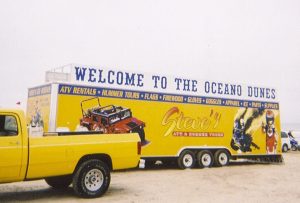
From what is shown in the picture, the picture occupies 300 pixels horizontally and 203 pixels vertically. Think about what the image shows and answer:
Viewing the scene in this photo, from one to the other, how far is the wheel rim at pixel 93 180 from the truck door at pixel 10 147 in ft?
5.73

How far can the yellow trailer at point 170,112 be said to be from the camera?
1503 centimetres

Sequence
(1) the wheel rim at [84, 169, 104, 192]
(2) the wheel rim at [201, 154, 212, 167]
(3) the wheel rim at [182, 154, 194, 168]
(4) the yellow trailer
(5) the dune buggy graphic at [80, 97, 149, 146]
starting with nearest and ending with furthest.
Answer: (1) the wheel rim at [84, 169, 104, 192], (4) the yellow trailer, (5) the dune buggy graphic at [80, 97, 149, 146], (3) the wheel rim at [182, 154, 194, 168], (2) the wheel rim at [201, 154, 212, 167]

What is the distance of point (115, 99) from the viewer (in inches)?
629

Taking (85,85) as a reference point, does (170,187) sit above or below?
below

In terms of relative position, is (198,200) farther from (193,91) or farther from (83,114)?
(193,91)

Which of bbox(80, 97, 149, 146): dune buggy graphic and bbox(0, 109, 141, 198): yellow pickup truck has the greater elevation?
bbox(80, 97, 149, 146): dune buggy graphic

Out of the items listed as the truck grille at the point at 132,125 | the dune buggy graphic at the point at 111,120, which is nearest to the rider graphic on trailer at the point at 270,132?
the dune buggy graphic at the point at 111,120

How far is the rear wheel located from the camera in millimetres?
18500

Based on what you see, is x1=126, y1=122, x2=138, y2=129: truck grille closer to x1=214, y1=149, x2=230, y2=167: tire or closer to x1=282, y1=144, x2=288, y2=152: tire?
x1=214, y1=149, x2=230, y2=167: tire

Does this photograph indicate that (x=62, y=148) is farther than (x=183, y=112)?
No

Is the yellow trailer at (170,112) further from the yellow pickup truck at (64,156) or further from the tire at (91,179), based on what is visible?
the tire at (91,179)

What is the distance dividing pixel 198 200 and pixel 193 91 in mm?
8851

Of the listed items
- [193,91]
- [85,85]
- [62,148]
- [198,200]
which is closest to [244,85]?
[193,91]

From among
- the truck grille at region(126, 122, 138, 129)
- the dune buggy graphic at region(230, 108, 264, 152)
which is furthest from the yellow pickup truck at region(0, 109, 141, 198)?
the dune buggy graphic at region(230, 108, 264, 152)
